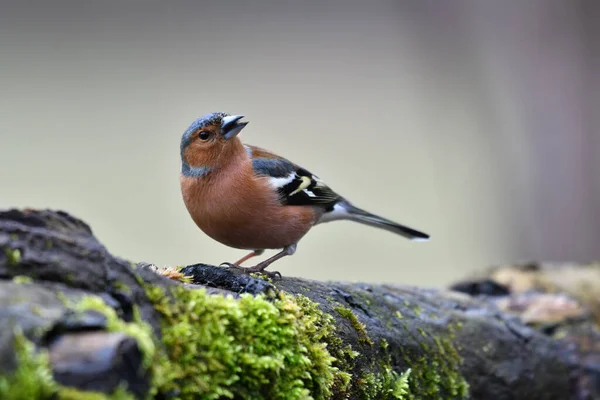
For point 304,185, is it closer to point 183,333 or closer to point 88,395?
point 183,333

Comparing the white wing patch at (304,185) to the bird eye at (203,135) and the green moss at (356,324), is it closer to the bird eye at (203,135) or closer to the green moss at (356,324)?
the bird eye at (203,135)

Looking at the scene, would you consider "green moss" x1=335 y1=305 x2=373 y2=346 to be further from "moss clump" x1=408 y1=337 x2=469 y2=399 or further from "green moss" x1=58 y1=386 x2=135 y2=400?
"green moss" x1=58 y1=386 x2=135 y2=400

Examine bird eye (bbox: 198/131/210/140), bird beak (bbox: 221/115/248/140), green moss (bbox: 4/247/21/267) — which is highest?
bird beak (bbox: 221/115/248/140)

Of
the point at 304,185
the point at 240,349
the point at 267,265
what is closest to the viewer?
the point at 240,349

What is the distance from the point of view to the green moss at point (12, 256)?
1829 mm

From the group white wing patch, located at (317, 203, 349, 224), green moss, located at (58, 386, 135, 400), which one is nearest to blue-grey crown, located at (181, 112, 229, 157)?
white wing patch, located at (317, 203, 349, 224)

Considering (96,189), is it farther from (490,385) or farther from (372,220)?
(490,385)

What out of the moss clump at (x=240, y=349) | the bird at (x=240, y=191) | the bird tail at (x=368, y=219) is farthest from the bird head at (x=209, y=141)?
the moss clump at (x=240, y=349)

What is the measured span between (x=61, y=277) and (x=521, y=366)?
133 inches

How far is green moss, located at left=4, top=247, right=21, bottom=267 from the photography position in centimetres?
183

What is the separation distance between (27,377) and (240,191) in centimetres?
262

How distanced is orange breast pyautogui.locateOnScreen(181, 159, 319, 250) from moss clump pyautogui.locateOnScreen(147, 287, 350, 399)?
1.52 m

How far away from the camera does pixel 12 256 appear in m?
1.84

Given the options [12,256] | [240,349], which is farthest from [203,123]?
[12,256]
